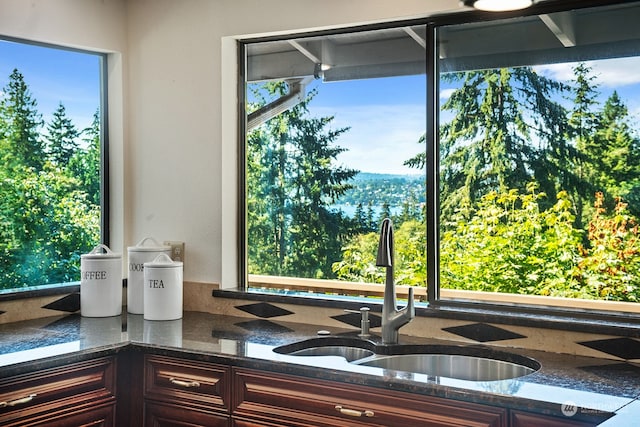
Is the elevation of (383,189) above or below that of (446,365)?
above

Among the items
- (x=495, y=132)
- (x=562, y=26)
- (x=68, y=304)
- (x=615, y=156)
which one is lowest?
(x=68, y=304)

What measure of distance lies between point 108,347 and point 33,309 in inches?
30.1

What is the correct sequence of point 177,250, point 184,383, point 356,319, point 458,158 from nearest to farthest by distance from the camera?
1. point 184,383
2. point 458,158
3. point 356,319
4. point 177,250

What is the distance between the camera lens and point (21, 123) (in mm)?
3410

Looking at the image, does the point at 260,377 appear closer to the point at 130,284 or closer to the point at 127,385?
the point at 127,385

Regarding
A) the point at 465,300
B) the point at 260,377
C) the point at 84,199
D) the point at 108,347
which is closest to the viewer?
the point at 260,377

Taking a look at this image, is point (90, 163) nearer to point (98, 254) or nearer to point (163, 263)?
point (98, 254)

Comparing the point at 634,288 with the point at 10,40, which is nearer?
the point at 634,288

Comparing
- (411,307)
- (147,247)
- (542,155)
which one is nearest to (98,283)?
(147,247)

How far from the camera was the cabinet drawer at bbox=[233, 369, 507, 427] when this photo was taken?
222 centimetres

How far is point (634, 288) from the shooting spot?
2668mm

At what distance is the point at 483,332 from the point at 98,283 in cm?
164

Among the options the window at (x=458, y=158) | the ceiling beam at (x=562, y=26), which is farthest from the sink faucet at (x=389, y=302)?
the ceiling beam at (x=562, y=26)

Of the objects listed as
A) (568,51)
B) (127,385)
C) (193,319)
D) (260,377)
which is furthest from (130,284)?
(568,51)
